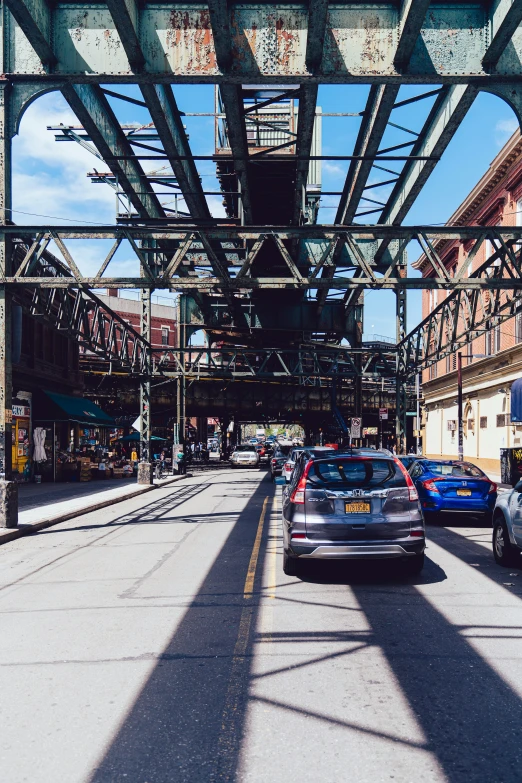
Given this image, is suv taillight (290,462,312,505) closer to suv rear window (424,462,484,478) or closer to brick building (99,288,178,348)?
suv rear window (424,462,484,478)

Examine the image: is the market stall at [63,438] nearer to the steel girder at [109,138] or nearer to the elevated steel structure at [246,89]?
the elevated steel structure at [246,89]

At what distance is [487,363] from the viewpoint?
3981cm

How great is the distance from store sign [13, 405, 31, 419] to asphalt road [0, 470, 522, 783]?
66.7ft

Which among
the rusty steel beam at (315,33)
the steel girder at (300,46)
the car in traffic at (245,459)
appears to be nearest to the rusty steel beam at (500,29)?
the steel girder at (300,46)

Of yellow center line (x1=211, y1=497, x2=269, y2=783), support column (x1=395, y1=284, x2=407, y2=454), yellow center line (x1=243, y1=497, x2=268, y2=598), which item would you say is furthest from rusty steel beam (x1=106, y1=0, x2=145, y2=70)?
support column (x1=395, y1=284, x2=407, y2=454)

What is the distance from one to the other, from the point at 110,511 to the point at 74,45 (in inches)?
529

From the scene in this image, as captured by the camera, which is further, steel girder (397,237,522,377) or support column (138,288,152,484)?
support column (138,288,152,484)

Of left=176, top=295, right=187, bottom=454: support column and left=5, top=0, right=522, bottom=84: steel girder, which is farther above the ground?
left=5, top=0, right=522, bottom=84: steel girder

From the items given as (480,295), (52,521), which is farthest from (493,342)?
(52,521)

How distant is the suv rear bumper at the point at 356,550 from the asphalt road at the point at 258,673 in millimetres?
424

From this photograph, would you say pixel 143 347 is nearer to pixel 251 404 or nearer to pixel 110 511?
pixel 110 511

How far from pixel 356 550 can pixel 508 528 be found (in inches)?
111

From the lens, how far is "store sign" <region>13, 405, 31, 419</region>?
101 feet

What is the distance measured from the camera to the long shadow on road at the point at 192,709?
13.7ft
